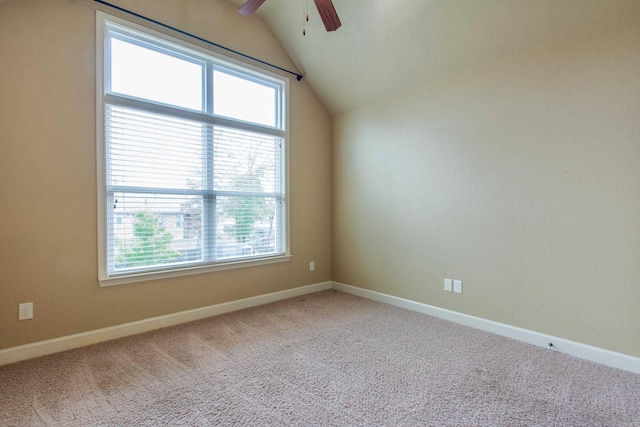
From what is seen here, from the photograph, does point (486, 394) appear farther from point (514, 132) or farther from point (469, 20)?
point (469, 20)

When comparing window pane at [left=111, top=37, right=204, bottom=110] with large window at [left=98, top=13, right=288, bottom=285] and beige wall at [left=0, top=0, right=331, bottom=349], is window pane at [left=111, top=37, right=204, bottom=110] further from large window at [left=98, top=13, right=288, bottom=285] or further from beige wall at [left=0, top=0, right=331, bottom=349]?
beige wall at [left=0, top=0, right=331, bottom=349]

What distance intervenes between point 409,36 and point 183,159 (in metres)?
2.44

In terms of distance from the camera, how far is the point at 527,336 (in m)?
2.68

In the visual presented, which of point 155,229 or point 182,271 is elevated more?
point 155,229

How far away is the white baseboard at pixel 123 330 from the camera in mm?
2373

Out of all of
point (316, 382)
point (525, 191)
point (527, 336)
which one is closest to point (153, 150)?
point (316, 382)

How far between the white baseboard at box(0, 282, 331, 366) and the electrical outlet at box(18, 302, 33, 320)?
21cm

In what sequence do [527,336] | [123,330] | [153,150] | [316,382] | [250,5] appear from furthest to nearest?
[153,150]
[123,330]
[527,336]
[250,5]
[316,382]

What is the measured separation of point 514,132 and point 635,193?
3.01 ft

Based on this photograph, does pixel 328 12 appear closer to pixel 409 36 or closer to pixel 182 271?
pixel 409 36

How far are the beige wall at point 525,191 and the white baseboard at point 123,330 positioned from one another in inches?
59.6

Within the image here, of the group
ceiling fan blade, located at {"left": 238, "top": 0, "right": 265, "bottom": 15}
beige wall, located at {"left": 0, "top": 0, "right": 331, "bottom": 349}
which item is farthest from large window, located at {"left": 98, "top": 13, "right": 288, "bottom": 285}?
ceiling fan blade, located at {"left": 238, "top": 0, "right": 265, "bottom": 15}

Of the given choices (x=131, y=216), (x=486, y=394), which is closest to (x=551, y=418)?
(x=486, y=394)

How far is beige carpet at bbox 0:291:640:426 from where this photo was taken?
68.6 inches
